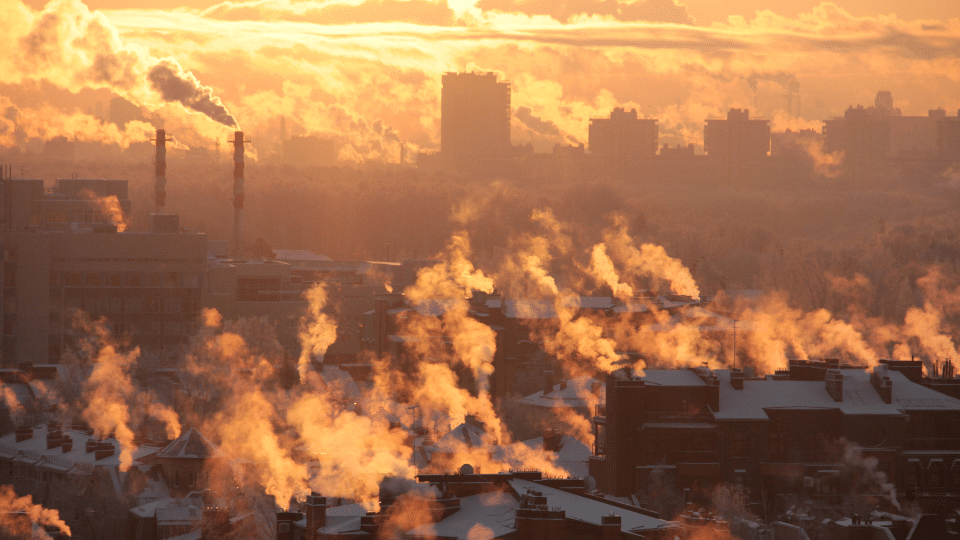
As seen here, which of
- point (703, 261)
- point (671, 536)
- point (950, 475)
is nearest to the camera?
point (671, 536)

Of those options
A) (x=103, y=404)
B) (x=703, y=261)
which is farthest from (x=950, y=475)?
(x=703, y=261)

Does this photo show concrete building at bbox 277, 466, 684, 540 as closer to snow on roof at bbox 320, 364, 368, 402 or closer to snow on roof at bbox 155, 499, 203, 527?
snow on roof at bbox 155, 499, 203, 527

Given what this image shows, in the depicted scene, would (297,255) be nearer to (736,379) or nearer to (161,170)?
(161,170)

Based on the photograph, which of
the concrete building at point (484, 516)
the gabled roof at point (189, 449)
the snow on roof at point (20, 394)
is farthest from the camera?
the snow on roof at point (20, 394)

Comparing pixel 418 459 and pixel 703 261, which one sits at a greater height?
pixel 703 261

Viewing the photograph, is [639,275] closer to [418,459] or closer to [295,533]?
[418,459]

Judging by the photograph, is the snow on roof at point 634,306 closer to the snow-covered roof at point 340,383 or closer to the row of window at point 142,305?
the snow-covered roof at point 340,383

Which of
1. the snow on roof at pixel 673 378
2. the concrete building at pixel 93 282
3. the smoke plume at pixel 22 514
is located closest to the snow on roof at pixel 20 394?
the smoke plume at pixel 22 514
